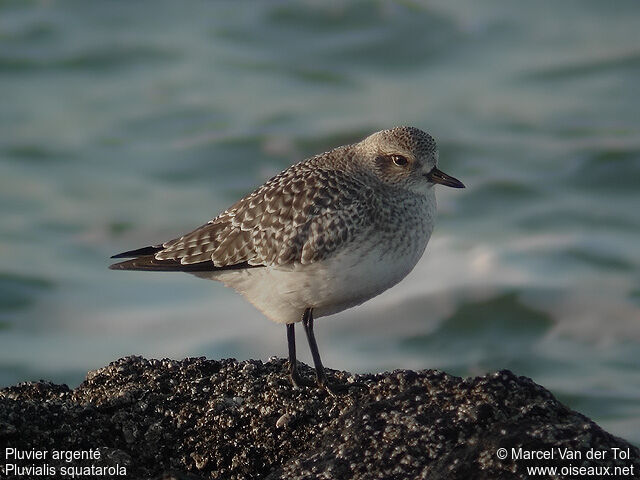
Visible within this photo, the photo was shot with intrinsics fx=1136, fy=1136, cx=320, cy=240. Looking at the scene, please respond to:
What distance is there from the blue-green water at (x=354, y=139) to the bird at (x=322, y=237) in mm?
6627

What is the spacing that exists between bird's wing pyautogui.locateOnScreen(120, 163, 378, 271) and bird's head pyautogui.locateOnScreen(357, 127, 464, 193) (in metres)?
0.27

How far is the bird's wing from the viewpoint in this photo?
23.1 feet

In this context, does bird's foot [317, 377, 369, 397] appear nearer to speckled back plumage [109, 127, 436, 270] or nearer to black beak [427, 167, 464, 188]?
speckled back plumage [109, 127, 436, 270]

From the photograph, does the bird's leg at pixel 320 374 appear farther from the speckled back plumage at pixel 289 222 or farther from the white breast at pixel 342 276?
the speckled back plumage at pixel 289 222

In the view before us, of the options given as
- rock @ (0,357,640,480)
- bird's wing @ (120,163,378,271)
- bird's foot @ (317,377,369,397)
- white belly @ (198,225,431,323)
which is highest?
bird's wing @ (120,163,378,271)

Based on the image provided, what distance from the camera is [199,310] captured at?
14.7 metres

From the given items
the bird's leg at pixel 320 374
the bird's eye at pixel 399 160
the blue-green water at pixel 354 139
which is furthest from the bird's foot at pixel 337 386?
the blue-green water at pixel 354 139

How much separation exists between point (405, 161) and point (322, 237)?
3.14ft

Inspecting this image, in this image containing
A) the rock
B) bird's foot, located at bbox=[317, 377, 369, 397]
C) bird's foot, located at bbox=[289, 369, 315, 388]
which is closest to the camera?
the rock

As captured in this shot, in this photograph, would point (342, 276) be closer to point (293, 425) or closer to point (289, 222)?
point (289, 222)

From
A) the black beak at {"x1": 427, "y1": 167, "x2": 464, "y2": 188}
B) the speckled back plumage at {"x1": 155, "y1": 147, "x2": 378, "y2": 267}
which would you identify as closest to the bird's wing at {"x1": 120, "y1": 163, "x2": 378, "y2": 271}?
the speckled back plumage at {"x1": 155, "y1": 147, "x2": 378, "y2": 267}

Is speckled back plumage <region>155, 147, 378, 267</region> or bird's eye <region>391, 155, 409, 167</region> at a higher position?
bird's eye <region>391, 155, 409, 167</region>

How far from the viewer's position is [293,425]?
612 centimetres

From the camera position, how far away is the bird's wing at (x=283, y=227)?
23.1 feet
